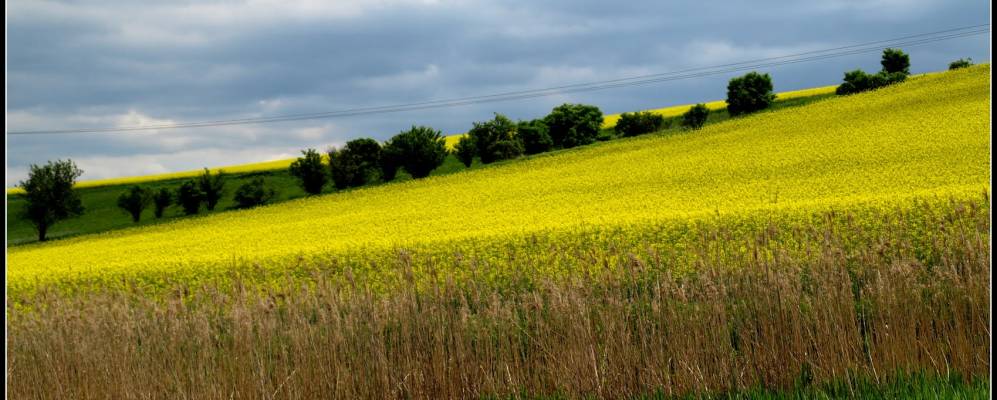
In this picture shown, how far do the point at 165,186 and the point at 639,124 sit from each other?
114 ft

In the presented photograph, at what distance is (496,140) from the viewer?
49.3 m

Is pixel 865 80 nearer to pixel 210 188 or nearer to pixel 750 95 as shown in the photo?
pixel 750 95

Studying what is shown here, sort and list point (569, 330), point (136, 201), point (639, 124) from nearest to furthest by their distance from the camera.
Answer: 1. point (569, 330)
2. point (136, 201)
3. point (639, 124)

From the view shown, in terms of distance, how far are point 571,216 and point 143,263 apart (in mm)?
11997

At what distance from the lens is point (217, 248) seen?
2700 cm

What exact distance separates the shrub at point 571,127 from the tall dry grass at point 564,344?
43.8 m

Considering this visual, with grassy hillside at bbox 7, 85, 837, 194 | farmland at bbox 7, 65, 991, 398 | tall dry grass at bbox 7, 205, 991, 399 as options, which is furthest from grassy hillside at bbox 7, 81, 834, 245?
tall dry grass at bbox 7, 205, 991, 399

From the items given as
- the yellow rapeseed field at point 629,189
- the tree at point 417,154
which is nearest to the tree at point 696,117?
the yellow rapeseed field at point 629,189

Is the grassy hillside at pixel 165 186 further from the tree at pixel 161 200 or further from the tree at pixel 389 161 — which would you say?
the tree at pixel 389 161

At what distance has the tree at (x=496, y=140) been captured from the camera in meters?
48.1

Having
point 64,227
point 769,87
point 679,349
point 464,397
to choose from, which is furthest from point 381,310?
point 64,227

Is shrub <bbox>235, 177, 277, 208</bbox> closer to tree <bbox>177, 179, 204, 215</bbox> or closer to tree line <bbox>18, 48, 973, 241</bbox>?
tree line <bbox>18, 48, 973, 241</bbox>

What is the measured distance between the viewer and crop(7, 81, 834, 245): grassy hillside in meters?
54.0

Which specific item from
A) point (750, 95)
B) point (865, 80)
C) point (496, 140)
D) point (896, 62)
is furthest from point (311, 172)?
point (896, 62)
